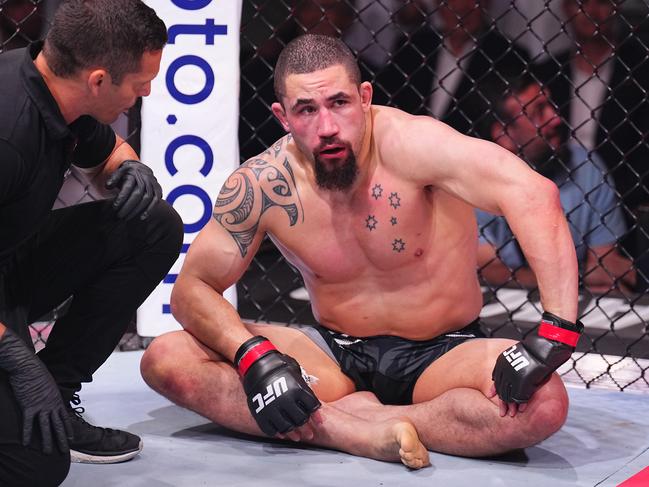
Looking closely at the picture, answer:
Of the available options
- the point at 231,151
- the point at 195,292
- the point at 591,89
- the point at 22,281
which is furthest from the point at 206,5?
the point at 591,89

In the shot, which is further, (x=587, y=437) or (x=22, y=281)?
(x=587, y=437)

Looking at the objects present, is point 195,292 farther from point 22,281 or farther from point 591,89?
point 591,89

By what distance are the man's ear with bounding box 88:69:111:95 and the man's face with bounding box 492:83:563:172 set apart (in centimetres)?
191

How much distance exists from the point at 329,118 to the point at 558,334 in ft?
1.92

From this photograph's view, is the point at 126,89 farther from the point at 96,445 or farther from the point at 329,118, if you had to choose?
the point at 96,445

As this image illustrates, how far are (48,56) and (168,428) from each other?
0.87m

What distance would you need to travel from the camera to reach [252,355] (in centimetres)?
207

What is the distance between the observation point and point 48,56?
1692 mm

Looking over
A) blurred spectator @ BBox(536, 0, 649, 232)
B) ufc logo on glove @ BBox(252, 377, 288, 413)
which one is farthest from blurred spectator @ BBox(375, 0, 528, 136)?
ufc logo on glove @ BBox(252, 377, 288, 413)

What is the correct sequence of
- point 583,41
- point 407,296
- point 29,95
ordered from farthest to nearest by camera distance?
point 583,41, point 407,296, point 29,95

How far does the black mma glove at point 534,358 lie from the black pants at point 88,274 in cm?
66

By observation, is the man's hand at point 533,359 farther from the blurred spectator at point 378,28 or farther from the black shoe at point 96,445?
the blurred spectator at point 378,28

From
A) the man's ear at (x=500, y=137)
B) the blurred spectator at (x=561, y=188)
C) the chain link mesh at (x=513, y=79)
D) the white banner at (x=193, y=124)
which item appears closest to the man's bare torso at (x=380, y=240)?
the white banner at (x=193, y=124)

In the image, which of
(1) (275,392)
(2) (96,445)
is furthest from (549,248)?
(2) (96,445)
